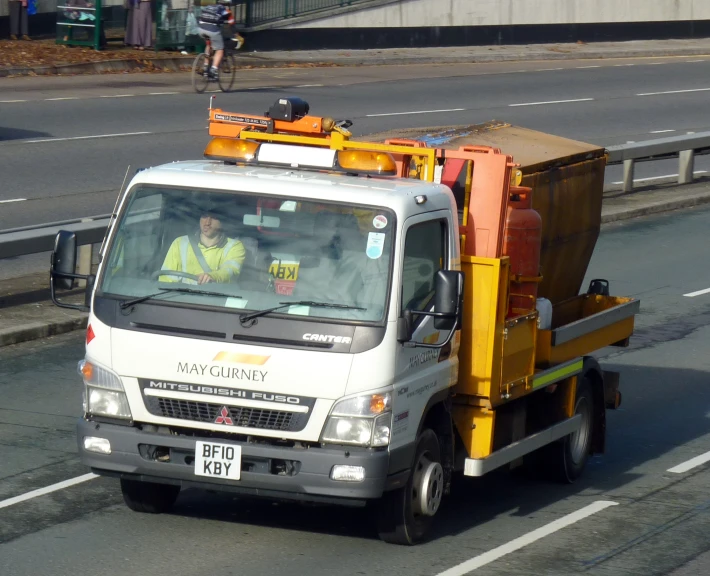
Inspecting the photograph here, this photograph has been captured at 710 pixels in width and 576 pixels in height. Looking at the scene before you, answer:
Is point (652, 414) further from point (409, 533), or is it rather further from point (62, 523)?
point (62, 523)

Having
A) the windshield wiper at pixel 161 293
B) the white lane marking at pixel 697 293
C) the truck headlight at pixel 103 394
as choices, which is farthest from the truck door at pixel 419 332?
the white lane marking at pixel 697 293

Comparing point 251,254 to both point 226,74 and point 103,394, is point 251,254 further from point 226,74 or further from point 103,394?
point 226,74

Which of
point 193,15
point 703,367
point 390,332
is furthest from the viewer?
point 193,15

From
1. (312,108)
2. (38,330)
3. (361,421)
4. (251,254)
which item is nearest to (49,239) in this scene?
(38,330)

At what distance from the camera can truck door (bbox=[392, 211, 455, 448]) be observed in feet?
22.7

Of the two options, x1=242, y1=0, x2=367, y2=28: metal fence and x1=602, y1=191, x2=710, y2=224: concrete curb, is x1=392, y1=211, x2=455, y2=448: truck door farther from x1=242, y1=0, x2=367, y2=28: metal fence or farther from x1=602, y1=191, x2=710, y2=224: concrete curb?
x1=242, y1=0, x2=367, y2=28: metal fence

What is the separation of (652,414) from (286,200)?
4996 millimetres

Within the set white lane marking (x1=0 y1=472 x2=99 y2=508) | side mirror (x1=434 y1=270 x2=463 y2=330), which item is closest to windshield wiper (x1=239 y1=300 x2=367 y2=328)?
side mirror (x1=434 y1=270 x2=463 y2=330)

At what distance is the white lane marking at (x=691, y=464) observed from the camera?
9414 millimetres

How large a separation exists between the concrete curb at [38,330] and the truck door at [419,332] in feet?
17.6

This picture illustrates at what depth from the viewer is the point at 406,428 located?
22.9ft

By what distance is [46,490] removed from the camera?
26.4 ft

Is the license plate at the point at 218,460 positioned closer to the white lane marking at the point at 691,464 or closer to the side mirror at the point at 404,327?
the side mirror at the point at 404,327

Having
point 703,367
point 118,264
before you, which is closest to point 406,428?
point 118,264
